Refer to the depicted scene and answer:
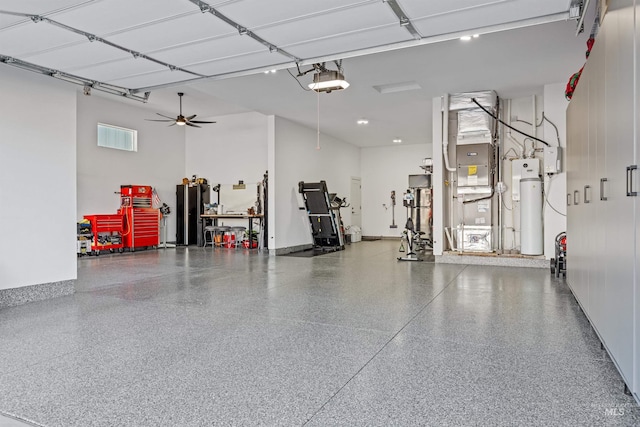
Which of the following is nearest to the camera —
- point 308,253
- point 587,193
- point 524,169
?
point 587,193

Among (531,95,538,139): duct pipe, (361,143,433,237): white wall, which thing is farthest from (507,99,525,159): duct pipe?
(361,143,433,237): white wall

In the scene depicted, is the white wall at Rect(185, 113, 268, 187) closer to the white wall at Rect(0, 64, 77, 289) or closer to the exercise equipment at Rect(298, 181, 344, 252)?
the exercise equipment at Rect(298, 181, 344, 252)

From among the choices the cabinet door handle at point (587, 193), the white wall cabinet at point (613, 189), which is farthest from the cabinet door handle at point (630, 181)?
the cabinet door handle at point (587, 193)

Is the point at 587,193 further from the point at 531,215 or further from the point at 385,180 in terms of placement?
the point at 385,180

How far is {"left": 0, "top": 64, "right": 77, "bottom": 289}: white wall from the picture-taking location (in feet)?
14.1

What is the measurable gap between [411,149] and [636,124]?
11.8m

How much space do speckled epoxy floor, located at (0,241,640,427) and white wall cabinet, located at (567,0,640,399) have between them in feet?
1.04

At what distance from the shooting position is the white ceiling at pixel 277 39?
2.98 m

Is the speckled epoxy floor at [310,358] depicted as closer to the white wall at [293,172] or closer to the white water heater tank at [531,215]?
the white water heater tank at [531,215]

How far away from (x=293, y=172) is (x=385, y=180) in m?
4.68

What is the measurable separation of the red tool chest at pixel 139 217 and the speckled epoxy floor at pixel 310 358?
527 cm

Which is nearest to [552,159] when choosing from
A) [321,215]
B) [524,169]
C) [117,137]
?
[524,169]

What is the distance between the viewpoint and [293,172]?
10062 mm

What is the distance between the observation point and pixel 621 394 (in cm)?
212
